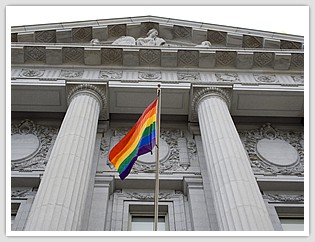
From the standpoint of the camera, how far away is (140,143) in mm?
13484

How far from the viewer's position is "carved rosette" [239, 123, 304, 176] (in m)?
18.2

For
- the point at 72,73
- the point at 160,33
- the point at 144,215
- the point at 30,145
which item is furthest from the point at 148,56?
the point at 144,215

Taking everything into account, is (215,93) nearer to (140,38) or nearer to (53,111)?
(140,38)

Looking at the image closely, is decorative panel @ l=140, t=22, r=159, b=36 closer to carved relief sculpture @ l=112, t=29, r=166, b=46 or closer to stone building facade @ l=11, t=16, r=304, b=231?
stone building facade @ l=11, t=16, r=304, b=231

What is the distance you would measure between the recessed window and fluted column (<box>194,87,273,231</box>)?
229 centimetres

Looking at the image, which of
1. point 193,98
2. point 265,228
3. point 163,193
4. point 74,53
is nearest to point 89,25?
point 74,53

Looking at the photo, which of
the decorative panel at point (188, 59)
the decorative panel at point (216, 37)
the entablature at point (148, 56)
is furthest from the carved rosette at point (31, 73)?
the decorative panel at point (216, 37)

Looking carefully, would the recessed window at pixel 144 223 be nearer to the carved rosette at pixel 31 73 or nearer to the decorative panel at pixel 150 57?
the decorative panel at pixel 150 57

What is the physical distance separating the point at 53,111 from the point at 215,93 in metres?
6.61

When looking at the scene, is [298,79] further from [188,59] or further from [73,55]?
[73,55]

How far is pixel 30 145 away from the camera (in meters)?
18.9

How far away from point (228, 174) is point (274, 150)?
5.24 metres

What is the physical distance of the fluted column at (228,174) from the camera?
1292cm

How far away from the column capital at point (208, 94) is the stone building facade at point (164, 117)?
0.04 meters
